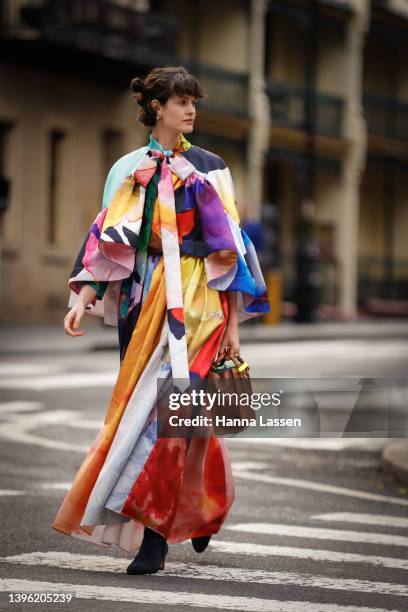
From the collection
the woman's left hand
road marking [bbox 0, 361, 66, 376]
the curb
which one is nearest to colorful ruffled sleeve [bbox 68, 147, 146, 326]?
the woman's left hand

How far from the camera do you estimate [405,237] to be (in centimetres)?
4619

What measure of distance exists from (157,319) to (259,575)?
1.05 meters

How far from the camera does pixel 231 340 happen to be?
6.24 meters

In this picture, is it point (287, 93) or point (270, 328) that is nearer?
point (270, 328)

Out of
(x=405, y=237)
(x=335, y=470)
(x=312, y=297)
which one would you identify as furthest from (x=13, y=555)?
(x=405, y=237)

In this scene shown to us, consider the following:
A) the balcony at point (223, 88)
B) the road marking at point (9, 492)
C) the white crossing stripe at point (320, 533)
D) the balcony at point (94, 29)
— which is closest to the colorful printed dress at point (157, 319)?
the white crossing stripe at point (320, 533)

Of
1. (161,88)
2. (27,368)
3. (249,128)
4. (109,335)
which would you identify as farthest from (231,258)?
(249,128)

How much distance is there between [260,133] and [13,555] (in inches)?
1217

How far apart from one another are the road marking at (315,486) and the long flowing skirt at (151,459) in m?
2.85

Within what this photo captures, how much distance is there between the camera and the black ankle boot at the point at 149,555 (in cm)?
614

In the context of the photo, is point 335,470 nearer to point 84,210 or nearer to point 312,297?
point 84,210

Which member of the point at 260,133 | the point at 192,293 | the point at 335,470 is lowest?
the point at 335,470

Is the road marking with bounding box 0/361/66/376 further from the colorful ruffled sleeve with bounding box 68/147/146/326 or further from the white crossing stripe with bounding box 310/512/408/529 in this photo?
the colorful ruffled sleeve with bounding box 68/147/146/326

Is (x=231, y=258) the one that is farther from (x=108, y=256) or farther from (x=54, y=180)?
(x=54, y=180)
